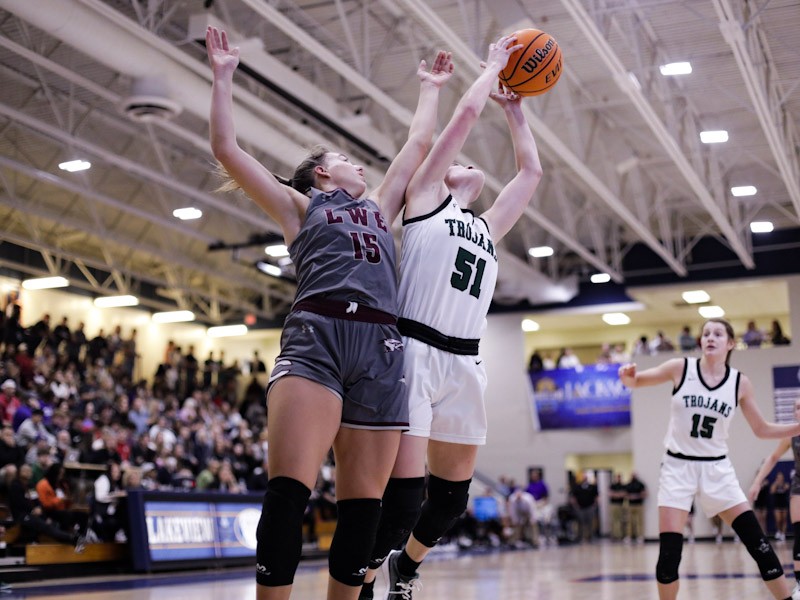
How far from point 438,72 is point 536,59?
0.81 m

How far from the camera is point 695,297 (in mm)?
28000

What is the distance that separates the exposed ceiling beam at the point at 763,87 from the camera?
12.5 metres

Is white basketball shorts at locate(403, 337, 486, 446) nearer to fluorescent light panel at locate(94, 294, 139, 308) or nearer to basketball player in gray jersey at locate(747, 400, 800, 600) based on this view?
basketball player in gray jersey at locate(747, 400, 800, 600)

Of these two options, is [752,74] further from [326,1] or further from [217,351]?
[217,351]

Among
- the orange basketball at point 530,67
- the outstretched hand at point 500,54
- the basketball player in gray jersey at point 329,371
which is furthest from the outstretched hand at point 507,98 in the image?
the basketball player in gray jersey at point 329,371

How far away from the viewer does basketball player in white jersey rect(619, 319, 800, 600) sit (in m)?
6.12

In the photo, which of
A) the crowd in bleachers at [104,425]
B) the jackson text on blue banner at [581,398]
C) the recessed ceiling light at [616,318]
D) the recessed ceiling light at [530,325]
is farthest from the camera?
the recessed ceiling light at [530,325]

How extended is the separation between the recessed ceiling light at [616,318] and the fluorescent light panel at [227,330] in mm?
11277

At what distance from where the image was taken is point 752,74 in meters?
13.9

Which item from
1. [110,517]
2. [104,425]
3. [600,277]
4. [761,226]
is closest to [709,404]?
[110,517]

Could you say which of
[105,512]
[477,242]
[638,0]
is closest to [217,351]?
[105,512]

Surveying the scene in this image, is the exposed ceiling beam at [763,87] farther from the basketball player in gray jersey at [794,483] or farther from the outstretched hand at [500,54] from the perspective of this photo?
the outstretched hand at [500,54]

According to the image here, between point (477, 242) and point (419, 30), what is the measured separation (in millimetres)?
11629

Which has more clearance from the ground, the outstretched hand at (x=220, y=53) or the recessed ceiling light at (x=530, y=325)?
the recessed ceiling light at (x=530, y=325)
